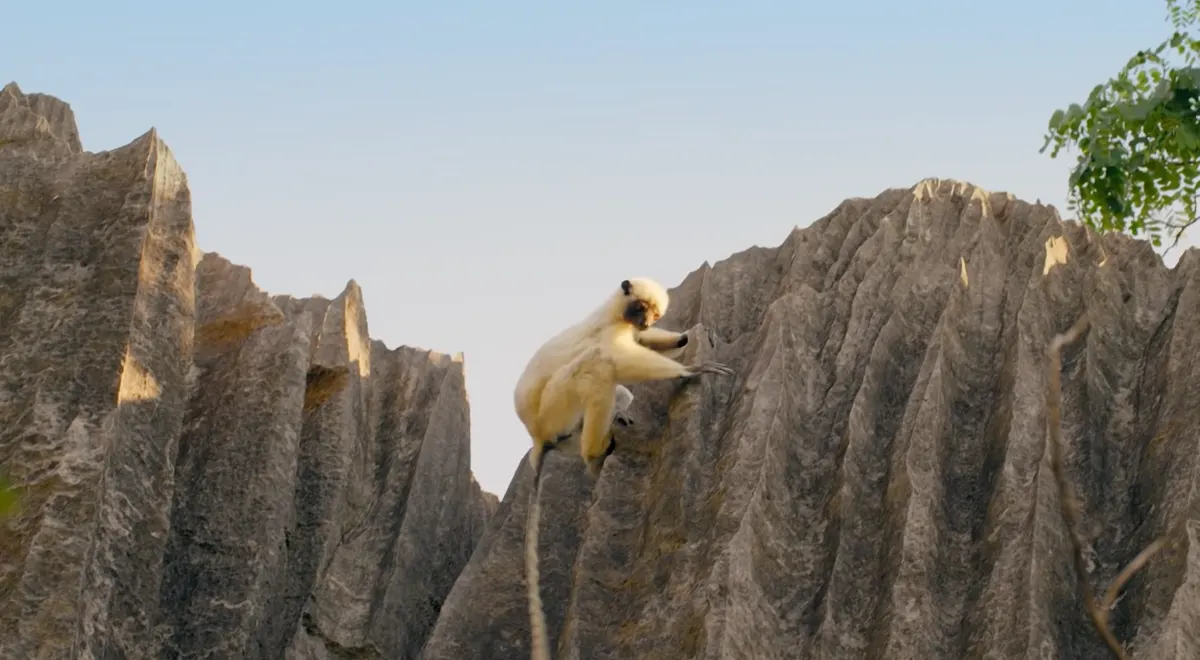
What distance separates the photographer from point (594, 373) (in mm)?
13469

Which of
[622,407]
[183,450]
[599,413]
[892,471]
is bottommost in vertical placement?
[892,471]

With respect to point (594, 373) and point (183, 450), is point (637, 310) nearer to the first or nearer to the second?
point (594, 373)

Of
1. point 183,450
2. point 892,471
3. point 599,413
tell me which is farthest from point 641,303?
point 183,450

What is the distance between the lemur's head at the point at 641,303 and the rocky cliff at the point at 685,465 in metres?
0.51

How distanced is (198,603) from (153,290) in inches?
109

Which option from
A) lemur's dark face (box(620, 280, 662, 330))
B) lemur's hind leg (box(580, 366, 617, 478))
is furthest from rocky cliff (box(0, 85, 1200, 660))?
lemur's dark face (box(620, 280, 662, 330))

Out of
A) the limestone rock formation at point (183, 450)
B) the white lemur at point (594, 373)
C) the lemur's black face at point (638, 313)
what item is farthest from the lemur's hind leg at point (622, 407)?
the limestone rock formation at point (183, 450)

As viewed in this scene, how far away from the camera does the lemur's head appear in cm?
1405

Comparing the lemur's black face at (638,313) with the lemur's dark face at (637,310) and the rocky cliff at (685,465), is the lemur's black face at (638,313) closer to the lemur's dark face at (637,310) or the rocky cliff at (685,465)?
the lemur's dark face at (637,310)

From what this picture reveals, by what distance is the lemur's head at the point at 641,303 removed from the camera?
14047 millimetres

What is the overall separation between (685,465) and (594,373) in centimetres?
118

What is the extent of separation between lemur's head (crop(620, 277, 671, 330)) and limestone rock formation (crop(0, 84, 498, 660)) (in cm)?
337

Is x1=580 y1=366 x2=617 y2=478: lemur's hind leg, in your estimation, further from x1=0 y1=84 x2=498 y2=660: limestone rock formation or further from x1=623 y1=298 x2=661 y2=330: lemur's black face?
x1=0 y1=84 x2=498 y2=660: limestone rock formation

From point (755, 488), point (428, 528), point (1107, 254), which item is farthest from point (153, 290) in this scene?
point (1107, 254)
